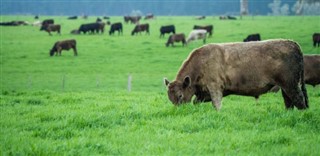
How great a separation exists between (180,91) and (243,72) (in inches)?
64.6

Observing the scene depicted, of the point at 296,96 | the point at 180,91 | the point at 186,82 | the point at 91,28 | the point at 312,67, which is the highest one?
the point at 91,28

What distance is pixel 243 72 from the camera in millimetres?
11594

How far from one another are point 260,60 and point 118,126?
13.0 feet

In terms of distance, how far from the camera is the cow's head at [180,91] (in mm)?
11758

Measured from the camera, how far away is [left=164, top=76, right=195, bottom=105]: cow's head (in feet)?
38.6

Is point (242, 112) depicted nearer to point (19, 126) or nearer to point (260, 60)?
point (260, 60)

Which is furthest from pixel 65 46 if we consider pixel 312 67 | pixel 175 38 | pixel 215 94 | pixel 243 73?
pixel 243 73

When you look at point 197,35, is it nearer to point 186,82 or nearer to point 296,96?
point 186,82

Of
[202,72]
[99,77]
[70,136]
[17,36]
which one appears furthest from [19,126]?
[17,36]

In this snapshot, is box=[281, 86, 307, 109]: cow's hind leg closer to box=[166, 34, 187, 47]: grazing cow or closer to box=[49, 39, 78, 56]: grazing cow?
box=[49, 39, 78, 56]: grazing cow

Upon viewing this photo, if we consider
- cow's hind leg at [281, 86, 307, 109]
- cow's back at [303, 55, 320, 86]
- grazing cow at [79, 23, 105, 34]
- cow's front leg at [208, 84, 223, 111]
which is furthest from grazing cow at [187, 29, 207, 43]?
cow's hind leg at [281, 86, 307, 109]

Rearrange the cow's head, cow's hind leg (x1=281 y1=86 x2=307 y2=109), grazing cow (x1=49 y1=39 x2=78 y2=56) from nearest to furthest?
1. cow's hind leg (x1=281 y1=86 x2=307 y2=109)
2. the cow's head
3. grazing cow (x1=49 y1=39 x2=78 y2=56)

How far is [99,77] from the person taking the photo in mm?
31656

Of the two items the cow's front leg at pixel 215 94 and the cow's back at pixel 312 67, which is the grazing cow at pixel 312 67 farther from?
the cow's front leg at pixel 215 94
